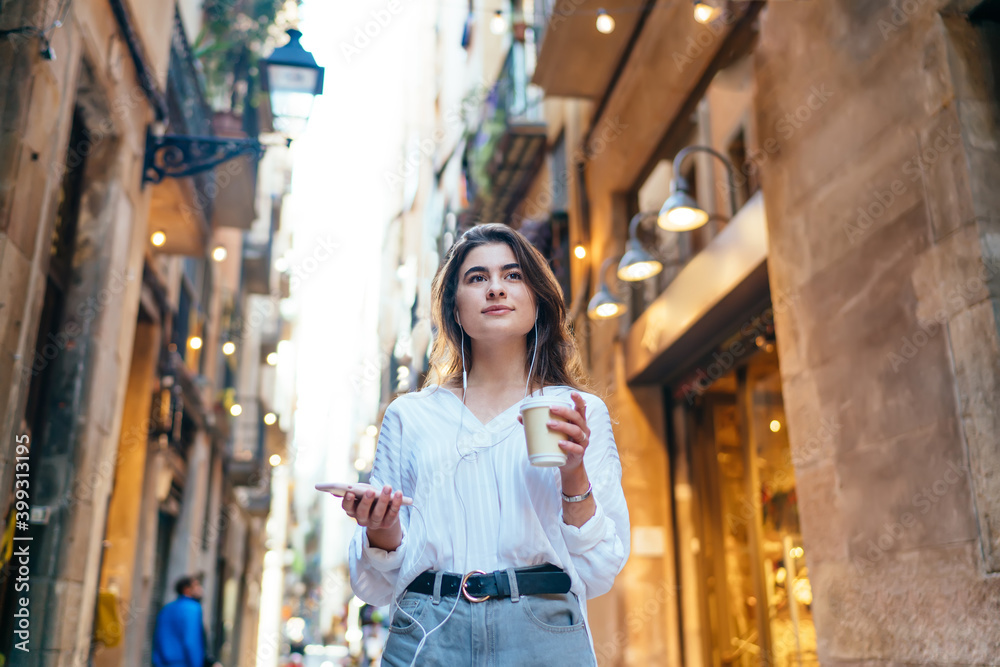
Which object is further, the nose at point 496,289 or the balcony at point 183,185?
the balcony at point 183,185

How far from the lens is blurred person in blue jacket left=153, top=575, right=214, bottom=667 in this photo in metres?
9.03

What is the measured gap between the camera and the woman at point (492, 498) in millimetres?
1839

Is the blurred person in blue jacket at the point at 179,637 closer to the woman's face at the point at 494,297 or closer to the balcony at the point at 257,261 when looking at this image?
the woman's face at the point at 494,297

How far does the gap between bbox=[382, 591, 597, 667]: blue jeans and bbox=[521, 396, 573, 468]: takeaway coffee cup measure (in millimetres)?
334

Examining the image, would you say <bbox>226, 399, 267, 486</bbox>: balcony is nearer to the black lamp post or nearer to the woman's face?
the black lamp post

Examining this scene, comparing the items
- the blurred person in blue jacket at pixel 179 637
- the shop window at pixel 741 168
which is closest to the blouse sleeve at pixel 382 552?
the shop window at pixel 741 168

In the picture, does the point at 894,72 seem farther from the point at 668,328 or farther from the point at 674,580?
the point at 674,580

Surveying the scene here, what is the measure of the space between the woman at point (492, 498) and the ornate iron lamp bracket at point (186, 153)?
5965mm

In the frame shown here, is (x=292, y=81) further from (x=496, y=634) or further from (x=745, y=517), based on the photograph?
(x=496, y=634)

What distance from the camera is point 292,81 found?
23.3 ft

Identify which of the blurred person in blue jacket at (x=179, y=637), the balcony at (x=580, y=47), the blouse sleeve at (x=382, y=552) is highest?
the balcony at (x=580, y=47)

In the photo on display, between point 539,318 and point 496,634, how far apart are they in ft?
2.92

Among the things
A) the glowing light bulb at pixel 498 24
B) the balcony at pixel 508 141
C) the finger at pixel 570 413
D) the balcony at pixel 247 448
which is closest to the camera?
the finger at pixel 570 413

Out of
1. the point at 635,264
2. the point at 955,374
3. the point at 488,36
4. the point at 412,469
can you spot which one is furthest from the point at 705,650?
the point at 488,36
